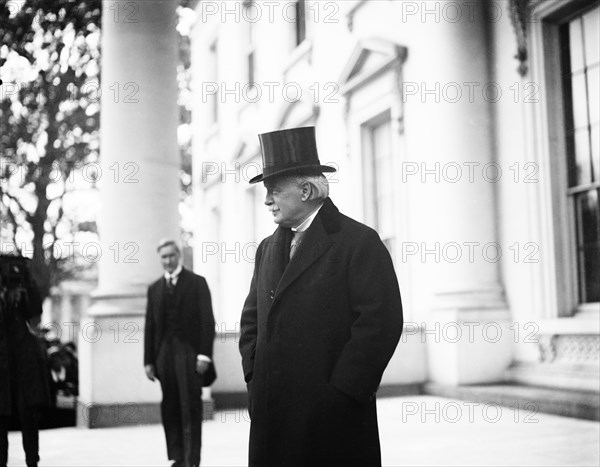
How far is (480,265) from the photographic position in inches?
405

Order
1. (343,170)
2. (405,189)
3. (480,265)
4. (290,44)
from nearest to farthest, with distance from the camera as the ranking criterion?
(480,265), (405,189), (343,170), (290,44)

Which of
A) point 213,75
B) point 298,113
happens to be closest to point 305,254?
point 298,113

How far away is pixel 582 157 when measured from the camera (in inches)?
368

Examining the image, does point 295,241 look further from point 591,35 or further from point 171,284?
point 591,35

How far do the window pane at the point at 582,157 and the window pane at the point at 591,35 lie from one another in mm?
770

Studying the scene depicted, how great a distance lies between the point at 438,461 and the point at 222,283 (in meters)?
13.5

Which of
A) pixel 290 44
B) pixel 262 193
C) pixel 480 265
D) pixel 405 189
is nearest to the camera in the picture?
pixel 480 265

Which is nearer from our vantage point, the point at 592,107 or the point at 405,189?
the point at 592,107

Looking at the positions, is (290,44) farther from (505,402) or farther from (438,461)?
(438,461)

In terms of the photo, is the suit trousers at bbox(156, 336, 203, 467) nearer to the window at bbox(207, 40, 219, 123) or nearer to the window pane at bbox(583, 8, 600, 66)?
the window pane at bbox(583, 8, 600, 66)

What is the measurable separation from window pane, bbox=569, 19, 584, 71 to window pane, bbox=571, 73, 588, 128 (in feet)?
0.39

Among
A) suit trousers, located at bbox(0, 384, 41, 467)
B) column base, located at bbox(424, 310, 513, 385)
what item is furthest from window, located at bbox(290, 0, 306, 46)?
suit trousers, located at bbox(0, 384, 41, 467)

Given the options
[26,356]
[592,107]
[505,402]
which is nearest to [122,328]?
[26,356]

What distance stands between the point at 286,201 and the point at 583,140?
6.51m
